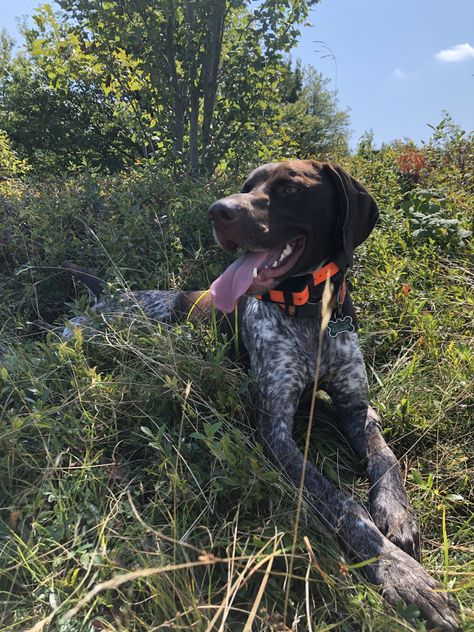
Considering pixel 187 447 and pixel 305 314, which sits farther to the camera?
pixel 305 314

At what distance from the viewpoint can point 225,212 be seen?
92.8 inches

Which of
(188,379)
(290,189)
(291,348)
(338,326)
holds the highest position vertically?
(290,189)

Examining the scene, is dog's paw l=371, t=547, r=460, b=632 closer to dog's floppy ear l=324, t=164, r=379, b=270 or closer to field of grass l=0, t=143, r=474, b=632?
field of grass l=0, t=143, r=474, b=632

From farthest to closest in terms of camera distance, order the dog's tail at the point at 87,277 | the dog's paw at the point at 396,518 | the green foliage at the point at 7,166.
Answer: the green foliage at the point at 7,166 → the dog's tail at the point at 87,277 → the dog's paw at the point at 396,518

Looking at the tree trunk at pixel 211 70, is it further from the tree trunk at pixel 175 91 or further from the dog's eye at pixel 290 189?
the dog's eye at pixel 290 189

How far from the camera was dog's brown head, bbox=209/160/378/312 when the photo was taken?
95.0 inches

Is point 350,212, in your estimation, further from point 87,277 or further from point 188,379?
point 87,277

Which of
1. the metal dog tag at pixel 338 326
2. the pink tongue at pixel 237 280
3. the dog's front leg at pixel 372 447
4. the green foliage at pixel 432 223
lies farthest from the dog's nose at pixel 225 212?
the green foliage at pixel 432 223

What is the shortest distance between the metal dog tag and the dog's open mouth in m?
A: 0.41

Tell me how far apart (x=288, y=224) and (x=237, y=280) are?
1.25 ft

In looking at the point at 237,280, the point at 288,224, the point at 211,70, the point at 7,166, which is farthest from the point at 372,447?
the point at 7,166

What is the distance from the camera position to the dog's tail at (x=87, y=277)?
3.65 metres

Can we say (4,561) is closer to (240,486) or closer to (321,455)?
(240,486)

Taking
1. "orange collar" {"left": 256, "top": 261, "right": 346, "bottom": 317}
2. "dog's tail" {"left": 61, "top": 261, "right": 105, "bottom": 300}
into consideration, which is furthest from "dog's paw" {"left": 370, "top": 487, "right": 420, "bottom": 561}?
"dog's tail" {"left": 61, "top": 261, "right": 105, "bottom": 300}
